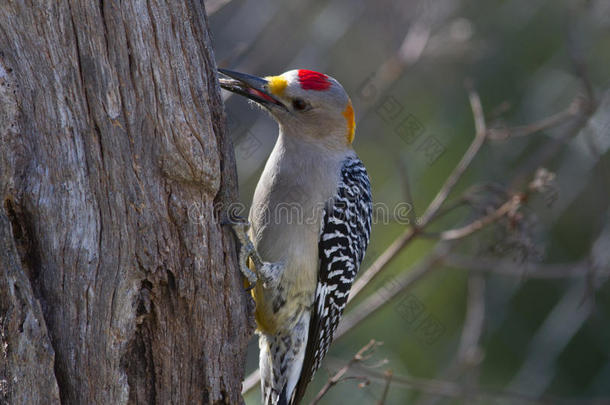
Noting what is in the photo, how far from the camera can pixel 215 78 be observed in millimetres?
2553

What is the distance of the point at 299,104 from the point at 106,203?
5.33ft

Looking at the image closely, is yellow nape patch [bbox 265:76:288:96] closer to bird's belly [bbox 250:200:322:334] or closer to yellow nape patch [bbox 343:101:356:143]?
yellow nape patch [bbox 343:101:356:143]

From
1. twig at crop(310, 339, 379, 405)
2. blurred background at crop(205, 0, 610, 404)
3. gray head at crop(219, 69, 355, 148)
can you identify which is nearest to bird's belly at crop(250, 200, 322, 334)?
twig at crop(310, 339, 379, 405)

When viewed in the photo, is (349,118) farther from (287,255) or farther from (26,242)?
(26,242)

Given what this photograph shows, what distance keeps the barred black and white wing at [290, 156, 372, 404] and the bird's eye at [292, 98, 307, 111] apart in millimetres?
401

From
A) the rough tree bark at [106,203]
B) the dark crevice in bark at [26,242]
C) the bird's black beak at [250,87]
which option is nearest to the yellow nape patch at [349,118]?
the bird's black beak at [250,87]

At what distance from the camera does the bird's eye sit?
142 inches

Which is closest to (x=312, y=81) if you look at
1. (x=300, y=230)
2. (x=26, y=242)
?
(x=300, y=230)

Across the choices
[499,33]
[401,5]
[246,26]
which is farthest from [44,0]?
[499,33]

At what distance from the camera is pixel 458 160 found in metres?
6.70

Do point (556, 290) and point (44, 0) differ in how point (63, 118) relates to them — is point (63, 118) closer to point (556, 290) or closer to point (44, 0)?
point (44, 0)

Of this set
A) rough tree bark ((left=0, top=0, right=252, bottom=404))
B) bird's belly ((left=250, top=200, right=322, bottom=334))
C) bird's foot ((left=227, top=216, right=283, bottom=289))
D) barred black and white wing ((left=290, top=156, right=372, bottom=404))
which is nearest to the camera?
rough tree bark ((left=0, top=0, right=252, bottom=404))

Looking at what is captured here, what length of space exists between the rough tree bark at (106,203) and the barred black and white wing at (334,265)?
1.08 meters

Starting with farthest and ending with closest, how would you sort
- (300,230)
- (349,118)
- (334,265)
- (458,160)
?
(458,160)
(349,118)
(334,265)
(300,230)
